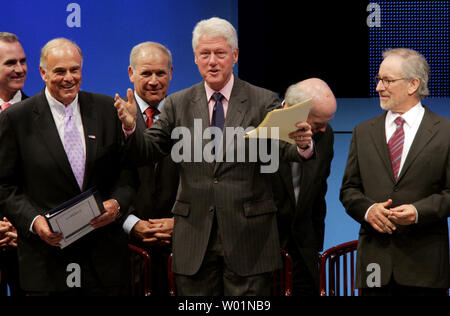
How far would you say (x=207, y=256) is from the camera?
316 centimetres

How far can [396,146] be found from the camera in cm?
349

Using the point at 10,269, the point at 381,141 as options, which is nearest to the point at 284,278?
the point at 381,141

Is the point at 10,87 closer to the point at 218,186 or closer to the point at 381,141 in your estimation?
the point at 218,186

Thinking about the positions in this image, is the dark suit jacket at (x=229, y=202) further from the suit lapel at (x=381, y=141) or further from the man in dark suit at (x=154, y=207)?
the man in dark suit at (x=154, y=207)

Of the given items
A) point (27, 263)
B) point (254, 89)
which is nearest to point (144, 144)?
point (254, 89)

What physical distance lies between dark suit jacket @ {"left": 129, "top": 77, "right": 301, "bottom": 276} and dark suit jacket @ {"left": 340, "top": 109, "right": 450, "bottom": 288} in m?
0.54

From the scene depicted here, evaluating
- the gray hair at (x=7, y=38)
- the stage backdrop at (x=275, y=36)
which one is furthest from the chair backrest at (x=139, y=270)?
the stage backdrop at (x=275, y=36)

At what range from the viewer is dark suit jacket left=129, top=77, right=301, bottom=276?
3.15 meters

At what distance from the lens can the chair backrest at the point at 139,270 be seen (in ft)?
12.2

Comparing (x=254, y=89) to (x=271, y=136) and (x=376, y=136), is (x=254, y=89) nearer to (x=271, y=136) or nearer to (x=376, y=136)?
(x=271, y=136)

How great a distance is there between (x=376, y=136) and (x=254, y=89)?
708 millimetres

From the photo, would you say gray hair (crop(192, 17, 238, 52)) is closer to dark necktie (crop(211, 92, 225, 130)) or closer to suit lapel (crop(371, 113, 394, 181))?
dark necktie (crop(211, 92, 225, 130))

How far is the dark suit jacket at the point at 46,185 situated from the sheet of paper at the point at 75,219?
110 millimetres
